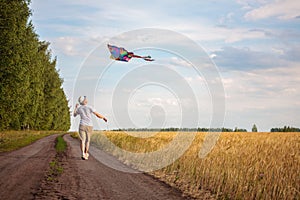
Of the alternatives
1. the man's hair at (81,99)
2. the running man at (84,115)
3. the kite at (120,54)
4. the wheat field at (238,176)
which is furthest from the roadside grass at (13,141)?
the wheat field at (238,176)

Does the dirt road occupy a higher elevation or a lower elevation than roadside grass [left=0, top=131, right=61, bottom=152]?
higher

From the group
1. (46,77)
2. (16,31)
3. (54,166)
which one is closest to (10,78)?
(16,31)

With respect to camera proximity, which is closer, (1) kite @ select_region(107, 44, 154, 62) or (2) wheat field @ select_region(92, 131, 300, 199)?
(2) wheat field @ select_region(92, 131, 300, 199)

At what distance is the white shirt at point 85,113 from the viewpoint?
1512cm

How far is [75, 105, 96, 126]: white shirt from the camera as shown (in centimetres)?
1512

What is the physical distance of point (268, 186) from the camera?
843cm

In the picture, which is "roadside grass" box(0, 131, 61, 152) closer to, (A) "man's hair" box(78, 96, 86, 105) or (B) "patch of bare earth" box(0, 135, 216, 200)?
(A) "man's hair" box(78, 96, 86, 105)

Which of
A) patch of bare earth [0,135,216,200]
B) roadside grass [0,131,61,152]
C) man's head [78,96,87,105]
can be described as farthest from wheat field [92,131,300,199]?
roadside grass [0,131,61,152]

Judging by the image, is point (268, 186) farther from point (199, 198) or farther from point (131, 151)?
point (131, 151)

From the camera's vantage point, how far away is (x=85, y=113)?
49.8ft

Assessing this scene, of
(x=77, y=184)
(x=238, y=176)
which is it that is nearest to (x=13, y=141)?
(x=77, y=184)

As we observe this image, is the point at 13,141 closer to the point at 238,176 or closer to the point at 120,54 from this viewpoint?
the point at 120,54

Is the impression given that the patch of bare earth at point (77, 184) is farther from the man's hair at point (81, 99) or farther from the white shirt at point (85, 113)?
the man's hair at point (81, 99)

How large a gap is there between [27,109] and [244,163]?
43221 mm
